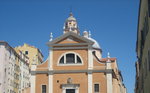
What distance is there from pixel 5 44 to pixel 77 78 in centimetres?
2129

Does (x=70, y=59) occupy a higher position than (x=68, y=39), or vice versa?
(x=68, y=39)

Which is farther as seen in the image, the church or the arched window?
the arched window

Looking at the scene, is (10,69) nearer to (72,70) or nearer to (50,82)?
(50,82)

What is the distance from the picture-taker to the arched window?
3884 cm

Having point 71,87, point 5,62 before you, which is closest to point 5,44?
point 5,62

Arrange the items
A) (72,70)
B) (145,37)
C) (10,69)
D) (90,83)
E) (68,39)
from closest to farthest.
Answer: (145,37) < (90,83) < (72,70) < (68,39) < (10,69)

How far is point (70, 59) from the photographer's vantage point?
39125 millimetres

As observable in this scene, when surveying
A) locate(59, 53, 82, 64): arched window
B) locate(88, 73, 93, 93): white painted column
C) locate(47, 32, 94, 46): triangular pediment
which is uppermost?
locate(47, 32, 94, 46): triangular pediment

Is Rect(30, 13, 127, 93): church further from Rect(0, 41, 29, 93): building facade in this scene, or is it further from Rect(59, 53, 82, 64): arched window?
Rect(0, 41, 29, 93): building facade

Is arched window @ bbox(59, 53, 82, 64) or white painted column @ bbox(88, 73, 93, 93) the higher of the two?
arched window @ bbox(59, 53, 82, 64)

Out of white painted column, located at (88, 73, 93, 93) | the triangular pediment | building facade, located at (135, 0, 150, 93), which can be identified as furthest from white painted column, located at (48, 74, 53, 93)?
building facade, located at (135, 0, 150, 93)

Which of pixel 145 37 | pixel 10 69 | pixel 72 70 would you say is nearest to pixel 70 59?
pixel 72 70

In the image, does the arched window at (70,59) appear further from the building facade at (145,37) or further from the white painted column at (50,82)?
the building facade at (145,37)

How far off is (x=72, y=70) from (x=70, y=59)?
1.58 m
